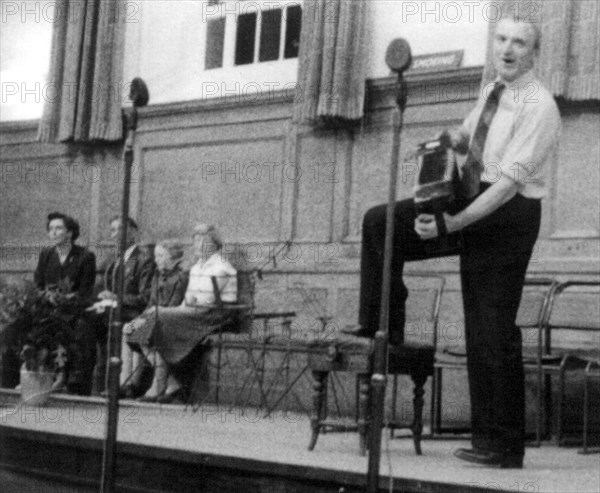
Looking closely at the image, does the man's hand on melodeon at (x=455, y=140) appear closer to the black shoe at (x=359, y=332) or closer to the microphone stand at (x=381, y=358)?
the microphone stand at (x=381, y=358)

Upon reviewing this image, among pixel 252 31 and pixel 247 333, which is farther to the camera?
pixel 252 31

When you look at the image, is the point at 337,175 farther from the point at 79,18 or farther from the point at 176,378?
the point at 79,18

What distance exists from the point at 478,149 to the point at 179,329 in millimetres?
3183

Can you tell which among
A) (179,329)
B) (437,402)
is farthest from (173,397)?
(437,402)

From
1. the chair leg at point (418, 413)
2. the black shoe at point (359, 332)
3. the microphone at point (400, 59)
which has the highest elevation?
the microphone at point (400, 59)

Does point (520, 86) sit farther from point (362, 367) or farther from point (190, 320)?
point (190, 320)

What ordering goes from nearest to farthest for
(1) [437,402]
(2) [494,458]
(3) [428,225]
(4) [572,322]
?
(3) [428,225] → (2) [494,458] → (1) [437,402] → (4) [572,322]

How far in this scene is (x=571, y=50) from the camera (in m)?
5.90

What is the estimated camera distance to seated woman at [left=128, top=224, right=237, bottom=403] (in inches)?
265

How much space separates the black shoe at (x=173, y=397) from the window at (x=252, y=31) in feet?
7.66

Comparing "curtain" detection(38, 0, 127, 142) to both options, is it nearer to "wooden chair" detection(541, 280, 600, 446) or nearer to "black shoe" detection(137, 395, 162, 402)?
"black shoe" detection(137, 395, 162, 402)

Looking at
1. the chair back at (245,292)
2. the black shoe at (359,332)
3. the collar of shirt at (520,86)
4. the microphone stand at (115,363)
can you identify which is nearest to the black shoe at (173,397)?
the chair back at (245,292)

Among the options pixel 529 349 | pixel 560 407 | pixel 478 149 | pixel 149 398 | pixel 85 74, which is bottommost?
pixel 149 398

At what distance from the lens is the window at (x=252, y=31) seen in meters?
7.64
